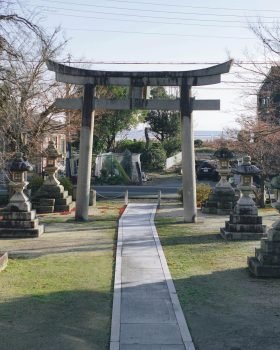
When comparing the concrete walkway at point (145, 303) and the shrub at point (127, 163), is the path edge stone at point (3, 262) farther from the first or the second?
the shrub at point (127, 163)

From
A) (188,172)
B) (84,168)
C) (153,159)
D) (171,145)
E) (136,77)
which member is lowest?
(188,172)

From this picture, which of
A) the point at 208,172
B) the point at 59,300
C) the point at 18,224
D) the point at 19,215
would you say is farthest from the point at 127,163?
the point at 59,300

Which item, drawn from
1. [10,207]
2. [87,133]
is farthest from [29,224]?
[87,133]

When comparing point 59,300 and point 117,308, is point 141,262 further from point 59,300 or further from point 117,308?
point 117,308

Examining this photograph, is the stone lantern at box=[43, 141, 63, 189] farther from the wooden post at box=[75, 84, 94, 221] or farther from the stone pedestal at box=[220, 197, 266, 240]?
the stone pedestal at box=[220, 197, 266, 240]

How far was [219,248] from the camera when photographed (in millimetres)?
12859

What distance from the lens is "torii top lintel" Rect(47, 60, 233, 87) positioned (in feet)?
58.6

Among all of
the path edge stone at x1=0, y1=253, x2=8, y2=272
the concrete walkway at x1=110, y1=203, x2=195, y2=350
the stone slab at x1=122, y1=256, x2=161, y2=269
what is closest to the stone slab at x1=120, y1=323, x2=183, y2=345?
the concrete walkway at x1=110, y1=203, x2=195, y2=350

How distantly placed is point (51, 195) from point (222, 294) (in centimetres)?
1378

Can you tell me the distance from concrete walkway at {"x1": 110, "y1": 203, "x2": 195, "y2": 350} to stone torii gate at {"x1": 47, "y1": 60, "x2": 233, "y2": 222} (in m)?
4.55

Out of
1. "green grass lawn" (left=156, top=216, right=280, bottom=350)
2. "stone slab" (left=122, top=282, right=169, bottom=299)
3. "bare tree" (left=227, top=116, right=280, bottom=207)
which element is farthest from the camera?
"bare tree" (left=227, top=116, right=280, bottom=207)

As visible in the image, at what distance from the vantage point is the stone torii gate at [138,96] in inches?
701

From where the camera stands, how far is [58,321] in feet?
23.1

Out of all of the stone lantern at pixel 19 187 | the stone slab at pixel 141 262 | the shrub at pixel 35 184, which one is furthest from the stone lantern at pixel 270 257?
the shrub at pixel 35 184
